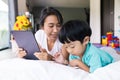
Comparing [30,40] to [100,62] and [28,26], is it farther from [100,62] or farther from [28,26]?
[28,26]

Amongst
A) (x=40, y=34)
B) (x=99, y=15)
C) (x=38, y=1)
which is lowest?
(x=40, y=34)

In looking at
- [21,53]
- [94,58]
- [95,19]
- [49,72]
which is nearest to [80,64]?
[94,58]

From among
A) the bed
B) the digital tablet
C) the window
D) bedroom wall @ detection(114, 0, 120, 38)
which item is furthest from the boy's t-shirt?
bedroom wall @ detection(114, 0, 120, 38)

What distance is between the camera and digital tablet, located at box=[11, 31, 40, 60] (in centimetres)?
83

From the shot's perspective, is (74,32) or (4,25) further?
(4,25)

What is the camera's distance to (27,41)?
864 millimetres

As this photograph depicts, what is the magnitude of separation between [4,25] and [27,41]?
1.50 m

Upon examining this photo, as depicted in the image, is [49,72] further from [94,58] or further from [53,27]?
[53,27]

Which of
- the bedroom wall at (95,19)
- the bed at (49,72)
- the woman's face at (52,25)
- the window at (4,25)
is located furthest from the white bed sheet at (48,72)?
the bedroom wall at (95,19)

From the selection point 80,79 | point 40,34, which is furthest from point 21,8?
point 80,79

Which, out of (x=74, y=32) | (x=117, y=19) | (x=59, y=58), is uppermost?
(x=117, y=19)

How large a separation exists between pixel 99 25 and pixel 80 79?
3.09 meters

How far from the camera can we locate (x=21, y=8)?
2.82m

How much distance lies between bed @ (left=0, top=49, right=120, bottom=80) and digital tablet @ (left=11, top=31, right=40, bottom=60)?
20cm
